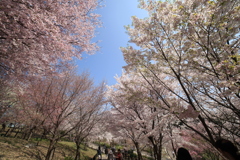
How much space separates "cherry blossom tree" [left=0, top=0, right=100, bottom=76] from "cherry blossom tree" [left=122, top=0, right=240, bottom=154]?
226 centimetres

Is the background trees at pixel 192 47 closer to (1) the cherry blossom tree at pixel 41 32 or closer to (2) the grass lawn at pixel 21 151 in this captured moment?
(1) the cherry blossom tree at pixel 41 32

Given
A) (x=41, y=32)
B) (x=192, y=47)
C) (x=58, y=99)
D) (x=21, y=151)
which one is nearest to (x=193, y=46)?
(x=192, y=47)

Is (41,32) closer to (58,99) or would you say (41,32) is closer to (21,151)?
(58,99)

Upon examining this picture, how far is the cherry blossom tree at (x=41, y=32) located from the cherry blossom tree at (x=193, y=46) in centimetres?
226

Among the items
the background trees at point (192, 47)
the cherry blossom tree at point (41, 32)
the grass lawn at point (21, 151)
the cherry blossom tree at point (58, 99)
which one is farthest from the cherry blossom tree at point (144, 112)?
the grass lawn at point (21, 151)

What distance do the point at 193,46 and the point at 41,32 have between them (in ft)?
16.4

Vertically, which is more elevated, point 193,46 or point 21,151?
point 193,46

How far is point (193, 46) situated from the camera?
3.60 meters

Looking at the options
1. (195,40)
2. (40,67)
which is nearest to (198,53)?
(195,40)

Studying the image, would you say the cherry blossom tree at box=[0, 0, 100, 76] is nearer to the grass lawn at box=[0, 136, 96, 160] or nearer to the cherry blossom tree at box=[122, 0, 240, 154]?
the cherry blossom tree at box=[122, 0, 240, 154]

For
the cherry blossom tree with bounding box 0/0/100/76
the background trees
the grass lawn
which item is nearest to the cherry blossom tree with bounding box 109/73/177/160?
the background trees

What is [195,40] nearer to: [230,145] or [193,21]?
[193,21]

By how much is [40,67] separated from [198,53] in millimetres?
6055

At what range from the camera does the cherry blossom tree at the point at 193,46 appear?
109 inches
